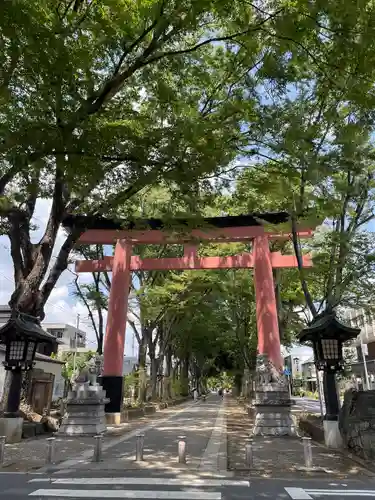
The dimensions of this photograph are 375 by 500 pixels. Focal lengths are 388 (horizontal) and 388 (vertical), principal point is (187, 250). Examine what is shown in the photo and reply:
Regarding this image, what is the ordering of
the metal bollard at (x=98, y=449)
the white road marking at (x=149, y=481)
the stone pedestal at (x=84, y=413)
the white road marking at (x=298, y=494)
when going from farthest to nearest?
the stone pedestal at (x=84, y=413) → the metal bollard at (x=98, y=449) → the white road marking at (x=149, y=481) → the white road marking at (x=298, y=494)

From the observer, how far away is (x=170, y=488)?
20.4 ft

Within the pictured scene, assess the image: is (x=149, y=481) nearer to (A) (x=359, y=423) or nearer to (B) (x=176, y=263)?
(A) (x=359, y=423)

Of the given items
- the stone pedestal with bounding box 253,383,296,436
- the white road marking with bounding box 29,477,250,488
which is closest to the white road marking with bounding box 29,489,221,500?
the white road marking with bounding box 29,477,250,488

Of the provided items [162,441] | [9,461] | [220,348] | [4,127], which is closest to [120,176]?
[4,127]

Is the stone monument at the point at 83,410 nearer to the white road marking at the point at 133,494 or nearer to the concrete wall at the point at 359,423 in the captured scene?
the white road marking at the point at 133,494

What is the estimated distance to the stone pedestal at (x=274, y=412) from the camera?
12328 mm

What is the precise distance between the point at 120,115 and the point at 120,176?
4.64ft

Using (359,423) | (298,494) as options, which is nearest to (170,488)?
(298,494)

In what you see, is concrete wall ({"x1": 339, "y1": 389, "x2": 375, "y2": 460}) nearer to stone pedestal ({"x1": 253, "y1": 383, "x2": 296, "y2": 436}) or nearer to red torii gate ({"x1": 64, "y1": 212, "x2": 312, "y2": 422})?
stone pedestal ({"x1": 253, "y1": 383, "x2": 296, "y2": 436})

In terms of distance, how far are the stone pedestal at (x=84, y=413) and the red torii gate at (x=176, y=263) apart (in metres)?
2.16

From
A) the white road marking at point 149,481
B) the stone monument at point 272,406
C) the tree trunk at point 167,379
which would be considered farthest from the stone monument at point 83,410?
the tree trunk at point 167,379

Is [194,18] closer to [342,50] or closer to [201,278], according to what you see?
[342,50]

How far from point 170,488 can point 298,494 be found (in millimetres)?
1990

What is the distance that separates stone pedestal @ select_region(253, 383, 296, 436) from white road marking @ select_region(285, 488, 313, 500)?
21.1 ft
